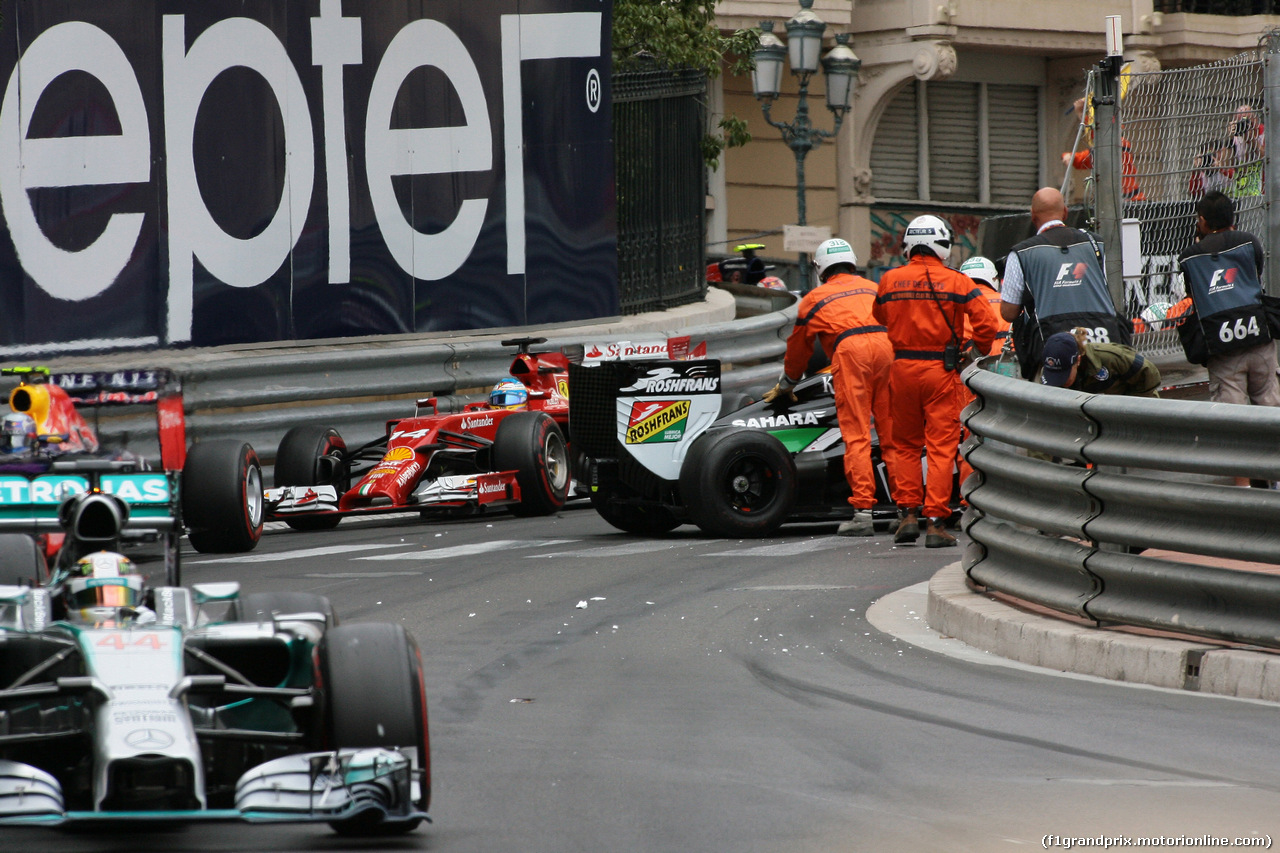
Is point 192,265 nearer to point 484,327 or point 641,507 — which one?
point 484,327

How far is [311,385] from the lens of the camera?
1410cm

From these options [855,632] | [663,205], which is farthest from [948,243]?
[663,205]

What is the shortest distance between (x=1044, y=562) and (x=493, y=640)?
2.21 m

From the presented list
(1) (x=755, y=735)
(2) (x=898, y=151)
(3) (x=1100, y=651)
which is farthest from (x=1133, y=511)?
(2) (x=898, y=151)

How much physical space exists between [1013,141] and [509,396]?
2209cm

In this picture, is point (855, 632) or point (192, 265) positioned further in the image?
point (192, 265)

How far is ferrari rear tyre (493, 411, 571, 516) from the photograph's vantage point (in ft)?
41.6

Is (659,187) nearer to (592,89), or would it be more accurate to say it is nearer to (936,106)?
(592,89)

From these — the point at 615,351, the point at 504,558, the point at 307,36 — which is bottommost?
the point at 504,558

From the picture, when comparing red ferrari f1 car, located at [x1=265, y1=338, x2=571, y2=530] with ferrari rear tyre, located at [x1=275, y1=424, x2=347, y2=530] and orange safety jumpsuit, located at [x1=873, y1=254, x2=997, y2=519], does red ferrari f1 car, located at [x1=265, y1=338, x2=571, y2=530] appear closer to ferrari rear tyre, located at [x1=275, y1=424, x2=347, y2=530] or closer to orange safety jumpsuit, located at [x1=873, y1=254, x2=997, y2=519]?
ferrari rear tyre, located at [x1=275, y1=424, x2=347, y2=530]

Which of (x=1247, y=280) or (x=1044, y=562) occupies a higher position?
(x=1247, y=280)

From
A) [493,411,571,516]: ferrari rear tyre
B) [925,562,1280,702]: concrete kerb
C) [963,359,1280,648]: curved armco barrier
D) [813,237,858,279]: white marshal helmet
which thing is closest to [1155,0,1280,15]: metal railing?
[493,411,571,516]: ferrari rear tyre

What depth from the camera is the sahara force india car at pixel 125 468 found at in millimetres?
5535

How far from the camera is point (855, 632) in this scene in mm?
7805
